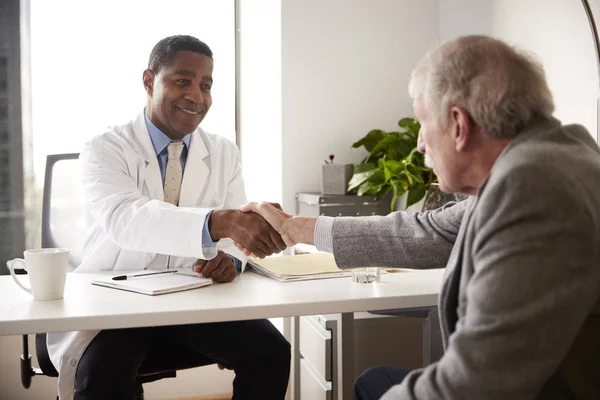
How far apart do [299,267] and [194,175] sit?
52 centimetres

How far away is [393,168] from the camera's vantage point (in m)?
2.84

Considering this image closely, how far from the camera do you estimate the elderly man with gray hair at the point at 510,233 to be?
0.86m


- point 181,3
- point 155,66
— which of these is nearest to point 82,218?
point 155,66

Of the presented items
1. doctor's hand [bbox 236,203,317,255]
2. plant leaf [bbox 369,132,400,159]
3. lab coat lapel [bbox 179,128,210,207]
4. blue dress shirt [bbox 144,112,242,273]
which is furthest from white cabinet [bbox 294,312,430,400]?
plant leaf [bbox 369,132,400,159]

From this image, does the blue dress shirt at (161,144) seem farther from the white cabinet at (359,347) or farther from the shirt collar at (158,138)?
the white cabinet at (359,347)

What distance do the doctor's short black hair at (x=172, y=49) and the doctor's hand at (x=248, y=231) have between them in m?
0.63

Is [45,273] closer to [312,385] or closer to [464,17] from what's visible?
[312,385]

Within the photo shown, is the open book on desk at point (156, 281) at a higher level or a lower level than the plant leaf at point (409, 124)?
lower

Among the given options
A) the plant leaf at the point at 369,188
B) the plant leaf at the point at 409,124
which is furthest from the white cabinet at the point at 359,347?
the plant leaf at the point at 409,124

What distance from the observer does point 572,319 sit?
88cm

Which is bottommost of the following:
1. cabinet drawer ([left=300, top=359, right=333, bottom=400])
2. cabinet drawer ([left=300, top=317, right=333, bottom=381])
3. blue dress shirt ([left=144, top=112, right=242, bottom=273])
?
cabinet drawer ([left=300, top=359, right=333, bottom=400])

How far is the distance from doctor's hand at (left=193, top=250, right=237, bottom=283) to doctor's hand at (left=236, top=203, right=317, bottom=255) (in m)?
0.14

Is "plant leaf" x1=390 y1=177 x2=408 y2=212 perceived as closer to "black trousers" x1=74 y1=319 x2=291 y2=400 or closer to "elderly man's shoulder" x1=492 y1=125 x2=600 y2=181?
"black trousers" x1=74 y1=319 x2=291 y2=400

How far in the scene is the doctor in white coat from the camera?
168 centimetres
